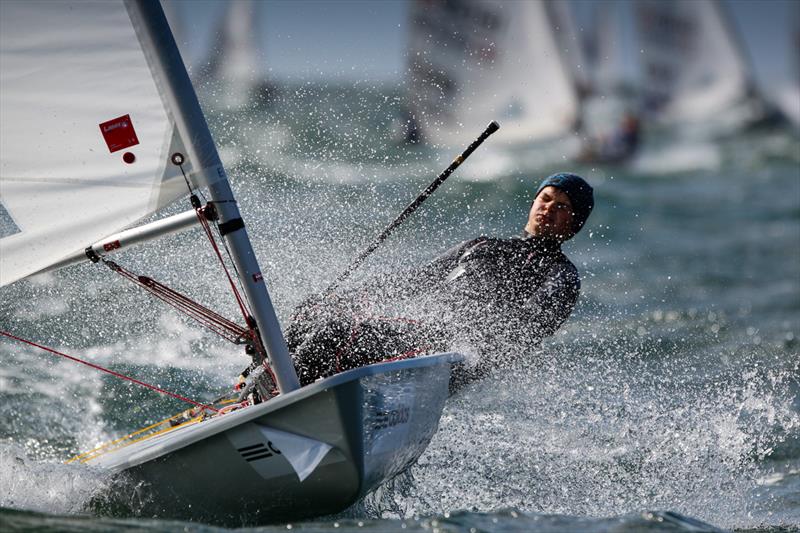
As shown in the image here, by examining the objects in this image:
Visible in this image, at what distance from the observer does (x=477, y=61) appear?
14789mm

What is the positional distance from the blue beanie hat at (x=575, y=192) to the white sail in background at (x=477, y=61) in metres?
10.9

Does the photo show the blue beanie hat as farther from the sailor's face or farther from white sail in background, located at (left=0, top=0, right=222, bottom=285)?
white sail in background, located at (left=0, top=0, right=222, bottom=285)

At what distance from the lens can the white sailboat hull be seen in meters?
2.74

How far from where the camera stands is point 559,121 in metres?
17.9

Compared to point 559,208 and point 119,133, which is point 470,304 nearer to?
point 559,208

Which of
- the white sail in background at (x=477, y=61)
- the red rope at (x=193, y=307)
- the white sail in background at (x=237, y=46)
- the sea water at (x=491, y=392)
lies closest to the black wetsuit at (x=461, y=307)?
the sea water at (x=491, y=392)

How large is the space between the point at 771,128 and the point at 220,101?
59.0ft

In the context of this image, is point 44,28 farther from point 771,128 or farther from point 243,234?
point 771,128

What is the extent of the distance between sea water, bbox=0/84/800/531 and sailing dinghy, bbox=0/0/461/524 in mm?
155

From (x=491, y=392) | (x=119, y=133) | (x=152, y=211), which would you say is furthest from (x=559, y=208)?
(x=119, y=133)

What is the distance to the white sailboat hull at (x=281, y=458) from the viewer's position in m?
2.74

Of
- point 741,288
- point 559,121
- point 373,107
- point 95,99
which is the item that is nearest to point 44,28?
point 95,99

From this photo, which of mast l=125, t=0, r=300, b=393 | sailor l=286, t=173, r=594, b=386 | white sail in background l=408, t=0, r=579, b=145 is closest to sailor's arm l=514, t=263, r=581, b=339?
sailor l=286, t=173, r=594, b=386

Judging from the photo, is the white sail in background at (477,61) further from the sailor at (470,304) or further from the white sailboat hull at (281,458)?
the white sailboat hull at (281,458)
